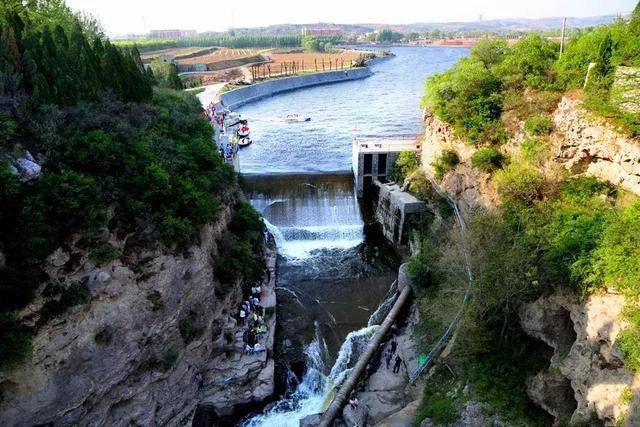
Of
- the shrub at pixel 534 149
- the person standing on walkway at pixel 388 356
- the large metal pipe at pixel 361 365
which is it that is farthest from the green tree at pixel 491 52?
the person standing on walkway at pixel 388 356

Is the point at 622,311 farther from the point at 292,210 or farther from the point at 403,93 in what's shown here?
the point at 403,93

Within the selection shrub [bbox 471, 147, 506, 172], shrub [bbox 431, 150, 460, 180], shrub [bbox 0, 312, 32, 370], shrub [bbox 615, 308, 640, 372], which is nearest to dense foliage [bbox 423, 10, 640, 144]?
shrub [bbox 471, 147, 506, 172]

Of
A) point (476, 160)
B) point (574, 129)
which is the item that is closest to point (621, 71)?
point (574, 129)

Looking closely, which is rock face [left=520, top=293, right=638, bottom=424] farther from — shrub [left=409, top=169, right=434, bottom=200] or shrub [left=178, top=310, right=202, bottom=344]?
shrub [left=409, top=169, right=434, bottom=200]

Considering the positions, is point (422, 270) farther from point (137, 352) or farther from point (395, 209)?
point (137, 352)

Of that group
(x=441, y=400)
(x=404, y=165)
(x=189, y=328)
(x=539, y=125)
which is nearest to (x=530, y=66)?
(x=539, y=125)

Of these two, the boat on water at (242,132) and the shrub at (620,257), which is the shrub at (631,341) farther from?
the boat on water at (242,132)
